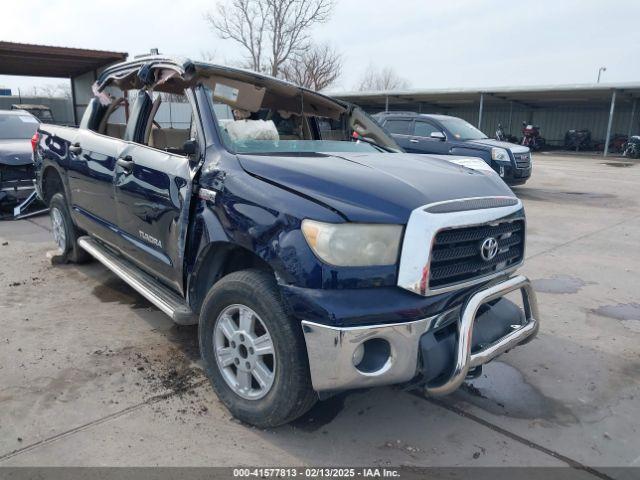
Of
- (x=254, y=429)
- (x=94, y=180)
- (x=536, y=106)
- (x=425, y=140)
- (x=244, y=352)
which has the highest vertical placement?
(x=536, y=106)

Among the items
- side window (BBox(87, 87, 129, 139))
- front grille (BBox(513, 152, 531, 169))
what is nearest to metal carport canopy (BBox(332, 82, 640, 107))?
front grille (BBox(513, 152, 531, 169))

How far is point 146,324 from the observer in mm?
4250

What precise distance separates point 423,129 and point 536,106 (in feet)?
Result: 83.1

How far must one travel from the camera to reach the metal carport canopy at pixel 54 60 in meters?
13.6

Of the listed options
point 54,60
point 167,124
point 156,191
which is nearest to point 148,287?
point 156,191

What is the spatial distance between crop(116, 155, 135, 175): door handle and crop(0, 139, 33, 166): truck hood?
5712mm

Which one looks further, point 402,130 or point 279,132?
point 402,130

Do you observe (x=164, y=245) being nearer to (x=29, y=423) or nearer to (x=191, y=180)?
(x=191, y=180)

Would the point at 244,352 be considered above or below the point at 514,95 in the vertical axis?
below

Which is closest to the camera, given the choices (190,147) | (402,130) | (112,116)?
(190,147)

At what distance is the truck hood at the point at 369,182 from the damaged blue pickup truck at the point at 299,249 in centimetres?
1

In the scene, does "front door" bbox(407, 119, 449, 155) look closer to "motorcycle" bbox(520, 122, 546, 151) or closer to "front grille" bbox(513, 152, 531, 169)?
"front grille" bbox(513, 152, 531, 169)

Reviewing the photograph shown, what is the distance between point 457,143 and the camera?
39.9ft

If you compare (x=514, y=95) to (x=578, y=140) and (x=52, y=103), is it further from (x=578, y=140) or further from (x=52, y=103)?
(x=52, y=103)
